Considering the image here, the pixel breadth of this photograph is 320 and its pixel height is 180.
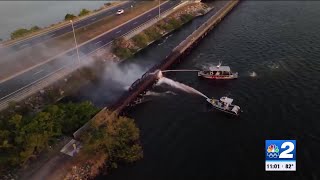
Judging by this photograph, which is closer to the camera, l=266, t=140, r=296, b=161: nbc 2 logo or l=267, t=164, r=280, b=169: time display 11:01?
l=266, t=140, r=296, b=161: nbc 2 logo

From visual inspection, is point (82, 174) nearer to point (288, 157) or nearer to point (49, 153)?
point (49, 153)

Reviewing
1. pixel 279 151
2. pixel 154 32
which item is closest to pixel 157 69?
pixel 154 32

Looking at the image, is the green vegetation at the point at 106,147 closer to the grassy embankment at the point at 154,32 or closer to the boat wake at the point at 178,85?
the boat wake at the point at 178,85

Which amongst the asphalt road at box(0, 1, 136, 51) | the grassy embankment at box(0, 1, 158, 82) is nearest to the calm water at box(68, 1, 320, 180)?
the grassy embankment at box(0, 1, 158, 82)

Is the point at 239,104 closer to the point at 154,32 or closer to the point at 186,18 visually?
the point at 154,32

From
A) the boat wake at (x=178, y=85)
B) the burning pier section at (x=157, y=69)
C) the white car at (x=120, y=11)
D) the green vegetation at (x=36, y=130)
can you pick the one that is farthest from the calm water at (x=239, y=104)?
the white car at (x=120, y=11)

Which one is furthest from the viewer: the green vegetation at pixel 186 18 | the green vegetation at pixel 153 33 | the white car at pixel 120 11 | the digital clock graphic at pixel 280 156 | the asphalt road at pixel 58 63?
the green vegetation at pixel 186 18

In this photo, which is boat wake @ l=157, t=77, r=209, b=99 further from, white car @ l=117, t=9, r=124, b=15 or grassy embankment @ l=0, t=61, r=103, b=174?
white car @ l=117, t=9, r=124, b=15
